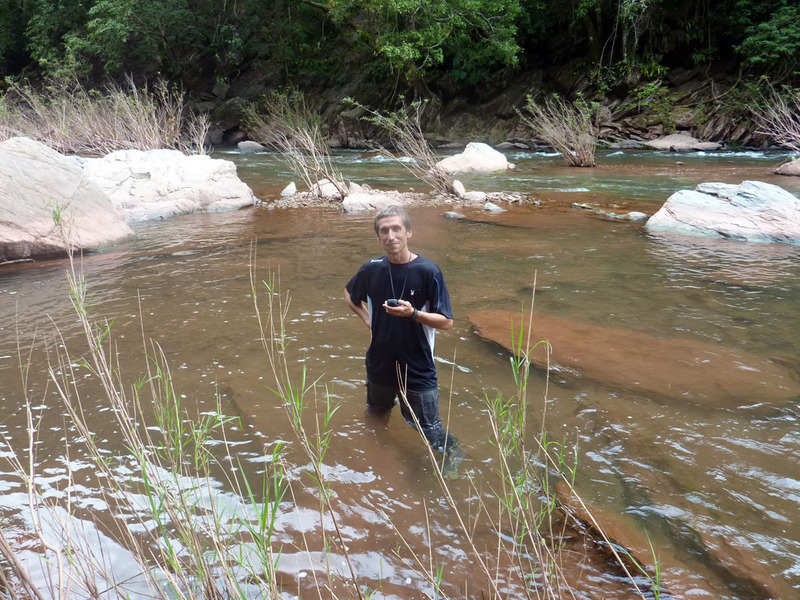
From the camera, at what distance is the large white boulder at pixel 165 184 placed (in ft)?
32.8

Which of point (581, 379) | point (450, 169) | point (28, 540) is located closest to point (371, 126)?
point (450, 169)

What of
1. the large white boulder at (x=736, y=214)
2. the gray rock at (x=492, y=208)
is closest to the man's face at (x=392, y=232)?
the large white boulder at (x=736, y=214)

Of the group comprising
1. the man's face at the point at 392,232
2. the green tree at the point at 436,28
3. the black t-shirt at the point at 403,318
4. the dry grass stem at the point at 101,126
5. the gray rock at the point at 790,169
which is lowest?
the black t-shirt at the point at 403,318

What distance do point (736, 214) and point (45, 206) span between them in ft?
27.7

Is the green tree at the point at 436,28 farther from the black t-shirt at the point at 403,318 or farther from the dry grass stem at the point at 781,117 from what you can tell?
the black t-shirt at the point at 403,318

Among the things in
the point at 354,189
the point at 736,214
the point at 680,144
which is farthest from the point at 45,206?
the point at 680,144

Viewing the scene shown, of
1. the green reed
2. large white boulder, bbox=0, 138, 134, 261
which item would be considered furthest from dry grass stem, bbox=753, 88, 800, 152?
the green reed

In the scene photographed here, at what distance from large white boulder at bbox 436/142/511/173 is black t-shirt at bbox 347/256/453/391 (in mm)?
12222

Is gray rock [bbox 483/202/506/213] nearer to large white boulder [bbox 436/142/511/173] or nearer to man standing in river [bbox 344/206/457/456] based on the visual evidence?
large white boulder [bbox 436/142/511/173]

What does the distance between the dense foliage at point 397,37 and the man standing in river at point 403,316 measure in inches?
687

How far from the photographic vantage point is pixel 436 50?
20047 mm

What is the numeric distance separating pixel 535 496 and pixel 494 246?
4909 millimetres

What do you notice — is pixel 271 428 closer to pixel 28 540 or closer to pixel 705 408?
pixel 28 540

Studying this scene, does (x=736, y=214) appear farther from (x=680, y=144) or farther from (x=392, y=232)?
(x=680, y=144)
